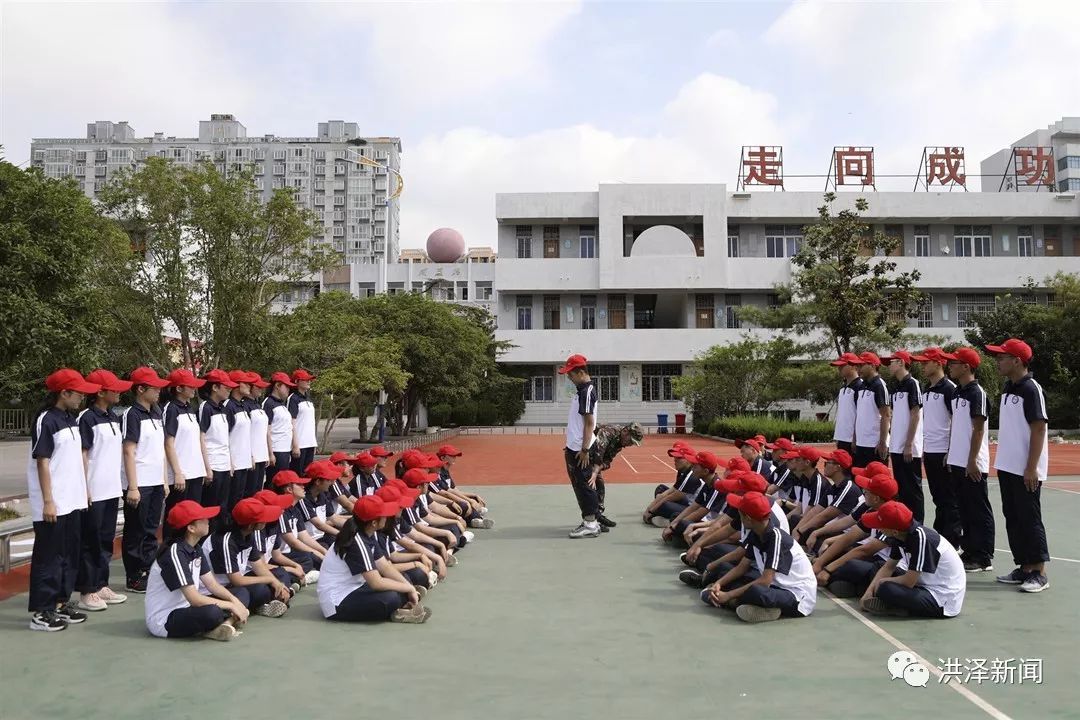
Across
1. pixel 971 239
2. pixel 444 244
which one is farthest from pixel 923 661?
pixel 444 244

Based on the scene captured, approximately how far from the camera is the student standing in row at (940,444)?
6836 millimetres

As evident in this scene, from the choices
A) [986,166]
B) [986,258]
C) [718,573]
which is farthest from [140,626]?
[986,166]

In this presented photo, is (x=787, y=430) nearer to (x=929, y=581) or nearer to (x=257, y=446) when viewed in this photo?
(x=257, y=446)

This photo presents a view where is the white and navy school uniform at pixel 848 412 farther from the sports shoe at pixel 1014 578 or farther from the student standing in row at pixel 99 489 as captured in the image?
the student standing in row at pixel 99 489

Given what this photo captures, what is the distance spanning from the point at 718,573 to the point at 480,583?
1867 mm

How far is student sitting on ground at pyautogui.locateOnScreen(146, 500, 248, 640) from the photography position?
4.67 metres

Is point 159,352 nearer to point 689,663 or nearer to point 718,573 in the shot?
point 718,573

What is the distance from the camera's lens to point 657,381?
118 feet

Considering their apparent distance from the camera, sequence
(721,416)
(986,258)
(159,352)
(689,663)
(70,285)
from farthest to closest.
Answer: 1. (986,258)
2. (721,416)
3. (159,352)
4. (70,285)
5. (689,663)

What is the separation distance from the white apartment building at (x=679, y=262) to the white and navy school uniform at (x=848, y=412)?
1040 inches

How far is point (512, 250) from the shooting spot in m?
36.8

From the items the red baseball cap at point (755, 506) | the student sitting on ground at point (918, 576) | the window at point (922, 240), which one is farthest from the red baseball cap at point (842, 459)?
the window at point (922, 240)

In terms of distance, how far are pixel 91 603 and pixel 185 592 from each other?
135cm

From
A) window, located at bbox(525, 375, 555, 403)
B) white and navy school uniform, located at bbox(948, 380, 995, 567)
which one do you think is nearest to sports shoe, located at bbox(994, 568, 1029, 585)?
white and navy school uniform, located at bbox(948, 380, 995, 567)
